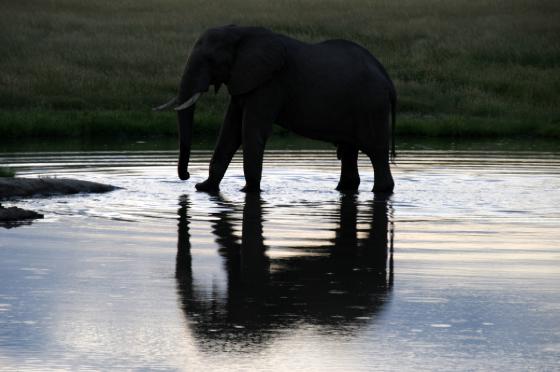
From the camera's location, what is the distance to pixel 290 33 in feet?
153

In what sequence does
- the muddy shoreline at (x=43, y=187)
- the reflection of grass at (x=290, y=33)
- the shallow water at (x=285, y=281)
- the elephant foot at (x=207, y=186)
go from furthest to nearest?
the reflection of grass at (x=290, y=33) < the elephant foot at (x=207, y=186) < the muddy shoreline at (x=43, y=187) < the shallow water at (x=285, y=281)

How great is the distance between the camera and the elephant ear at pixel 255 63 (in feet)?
50.4

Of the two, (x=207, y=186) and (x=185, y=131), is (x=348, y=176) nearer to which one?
(x=207, y=186)

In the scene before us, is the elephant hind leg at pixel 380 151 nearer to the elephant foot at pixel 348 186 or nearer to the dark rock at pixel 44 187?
the elephant foot at pixel 348 186

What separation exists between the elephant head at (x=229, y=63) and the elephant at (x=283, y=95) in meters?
0.01

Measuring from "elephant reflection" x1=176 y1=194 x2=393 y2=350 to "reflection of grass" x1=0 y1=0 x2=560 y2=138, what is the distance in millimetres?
16830

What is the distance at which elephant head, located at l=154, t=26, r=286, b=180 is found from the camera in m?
15.4

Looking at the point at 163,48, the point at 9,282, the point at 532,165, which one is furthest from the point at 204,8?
the point at 9,282

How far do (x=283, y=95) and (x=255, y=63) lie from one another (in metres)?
0.57

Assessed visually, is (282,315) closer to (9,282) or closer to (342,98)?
(9,282)

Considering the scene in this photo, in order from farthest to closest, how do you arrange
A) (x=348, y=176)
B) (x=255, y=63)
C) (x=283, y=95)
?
(x=348, y=176) → (x=283, y=95) → (x=255, y=63)

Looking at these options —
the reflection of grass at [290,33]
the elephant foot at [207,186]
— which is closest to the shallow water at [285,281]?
the elephant foot at [207,186]

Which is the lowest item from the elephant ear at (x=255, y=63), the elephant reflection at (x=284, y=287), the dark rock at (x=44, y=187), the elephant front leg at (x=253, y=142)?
the dark rock at (x=44, y=187)

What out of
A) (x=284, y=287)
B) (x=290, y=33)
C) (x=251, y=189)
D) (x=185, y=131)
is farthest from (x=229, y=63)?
(x=290, y=33)
